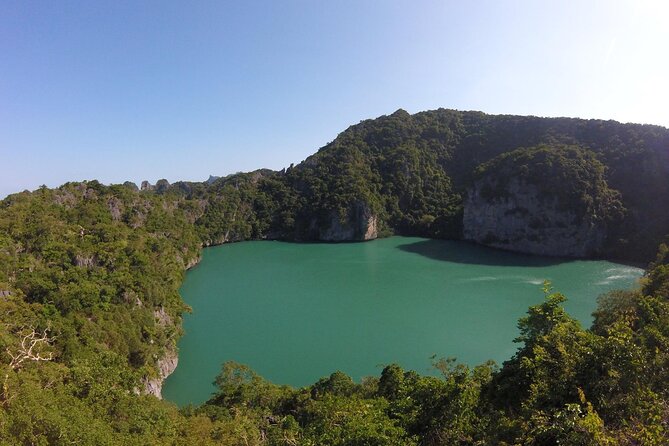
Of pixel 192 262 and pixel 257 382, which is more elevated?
pixel 192 262

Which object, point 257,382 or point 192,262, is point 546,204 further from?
point 257,382

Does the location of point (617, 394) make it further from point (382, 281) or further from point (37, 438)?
point (382, 281)

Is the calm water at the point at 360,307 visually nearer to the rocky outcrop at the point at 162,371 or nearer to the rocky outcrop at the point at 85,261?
the rocky outcrop at the point at 162,371

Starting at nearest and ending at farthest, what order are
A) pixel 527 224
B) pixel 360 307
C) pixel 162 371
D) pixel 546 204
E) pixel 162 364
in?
pixel 162 371, pixel 162 364, pixel 360 307, pixel 546 204, pixel 527 224

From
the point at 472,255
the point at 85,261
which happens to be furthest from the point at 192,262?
the point at 472,255

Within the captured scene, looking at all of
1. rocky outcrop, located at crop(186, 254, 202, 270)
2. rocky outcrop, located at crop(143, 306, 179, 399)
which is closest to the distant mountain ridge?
rocky outcrop, located at crop(186, 254, 202, 270)

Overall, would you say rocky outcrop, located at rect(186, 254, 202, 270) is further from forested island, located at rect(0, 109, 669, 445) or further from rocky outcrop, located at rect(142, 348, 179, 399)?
rocky outcrop, located at rect(142, 348, 179, 399)
